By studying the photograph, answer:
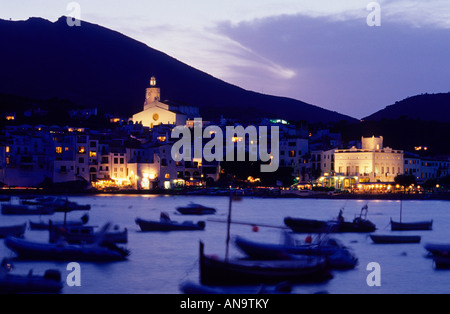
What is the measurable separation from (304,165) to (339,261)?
38.7m

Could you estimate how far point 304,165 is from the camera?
56.2 metres

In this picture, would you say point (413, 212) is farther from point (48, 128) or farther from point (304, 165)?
point (48, 128)

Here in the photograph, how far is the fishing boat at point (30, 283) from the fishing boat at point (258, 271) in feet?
8.67

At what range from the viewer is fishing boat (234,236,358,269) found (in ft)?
56.7

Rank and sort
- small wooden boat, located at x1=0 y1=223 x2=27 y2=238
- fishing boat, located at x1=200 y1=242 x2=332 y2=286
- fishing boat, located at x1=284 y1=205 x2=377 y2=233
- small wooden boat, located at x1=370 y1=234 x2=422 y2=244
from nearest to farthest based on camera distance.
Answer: fishing boat, located at x1=200 y1=242 x2=332 y2=286 < small wooden boat, located at x1=0 y1=223 x2=27 y2=238 < small wooden boat, located at x1=370 y1=234 x2=422 y2=244 < fishing boat, located at x1=284 y1=205 x2=377 y2=233

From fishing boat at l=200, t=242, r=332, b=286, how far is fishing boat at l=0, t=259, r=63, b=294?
8.67 ft

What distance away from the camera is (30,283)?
1416 cm

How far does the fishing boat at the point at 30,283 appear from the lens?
46.1ft

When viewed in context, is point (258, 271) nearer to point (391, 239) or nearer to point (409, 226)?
point (391, 239)

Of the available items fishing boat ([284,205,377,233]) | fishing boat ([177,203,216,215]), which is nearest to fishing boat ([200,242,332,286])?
fishing boat ([284,205,377,233])

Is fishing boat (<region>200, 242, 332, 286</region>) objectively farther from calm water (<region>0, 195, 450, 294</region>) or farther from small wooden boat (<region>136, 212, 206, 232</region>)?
small wooden boat (<region>136, 212, 206, 232</region>)

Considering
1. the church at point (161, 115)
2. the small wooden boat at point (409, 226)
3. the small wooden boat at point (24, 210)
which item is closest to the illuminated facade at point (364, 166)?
the church at point (161, 115)

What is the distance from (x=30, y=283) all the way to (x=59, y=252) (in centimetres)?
372
